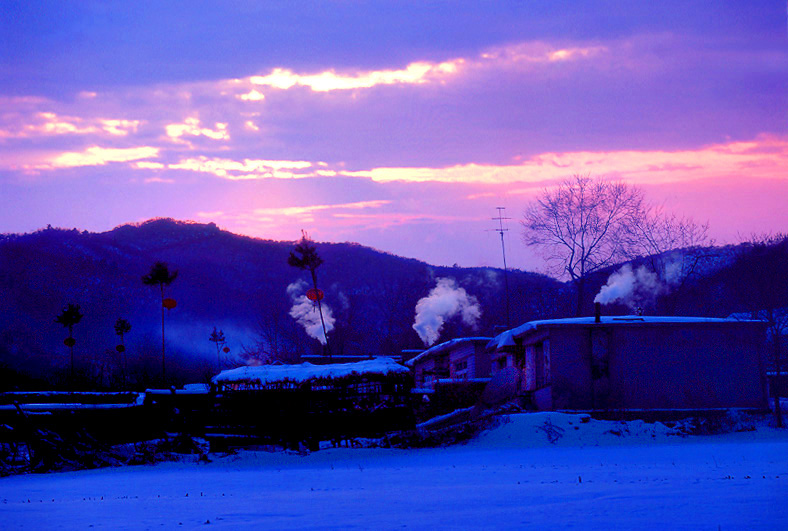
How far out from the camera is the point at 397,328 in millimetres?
94688

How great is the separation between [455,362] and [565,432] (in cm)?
2170

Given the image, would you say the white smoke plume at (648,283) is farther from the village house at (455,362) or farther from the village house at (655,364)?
the village house at (655,364)

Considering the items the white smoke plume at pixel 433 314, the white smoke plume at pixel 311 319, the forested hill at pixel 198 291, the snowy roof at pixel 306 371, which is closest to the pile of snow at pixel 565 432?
the snowy roof at pixel 306 371

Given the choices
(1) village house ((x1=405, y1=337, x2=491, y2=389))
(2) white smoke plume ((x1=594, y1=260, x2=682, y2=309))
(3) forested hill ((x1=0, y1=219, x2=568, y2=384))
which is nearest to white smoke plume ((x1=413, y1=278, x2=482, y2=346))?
(1) village house ((x1=405, y1=337, x2=491, y2=389))

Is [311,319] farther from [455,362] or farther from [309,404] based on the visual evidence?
[309,404]

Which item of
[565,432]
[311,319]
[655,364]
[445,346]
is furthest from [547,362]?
[311,319]

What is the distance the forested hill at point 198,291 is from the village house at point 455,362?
32.1m

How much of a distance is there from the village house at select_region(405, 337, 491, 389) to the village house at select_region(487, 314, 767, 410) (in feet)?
31.2

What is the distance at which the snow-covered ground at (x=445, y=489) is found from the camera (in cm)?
909

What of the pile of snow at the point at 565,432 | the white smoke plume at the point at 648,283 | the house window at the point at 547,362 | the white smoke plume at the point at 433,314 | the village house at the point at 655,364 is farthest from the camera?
the white smoke plume at the point at 433,314

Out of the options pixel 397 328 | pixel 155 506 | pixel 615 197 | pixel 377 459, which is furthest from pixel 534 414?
pixel 397 328

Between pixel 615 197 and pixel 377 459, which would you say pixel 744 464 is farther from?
pixel 615 197

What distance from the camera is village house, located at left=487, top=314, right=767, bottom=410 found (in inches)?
1121

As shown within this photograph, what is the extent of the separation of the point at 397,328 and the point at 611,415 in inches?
2647
